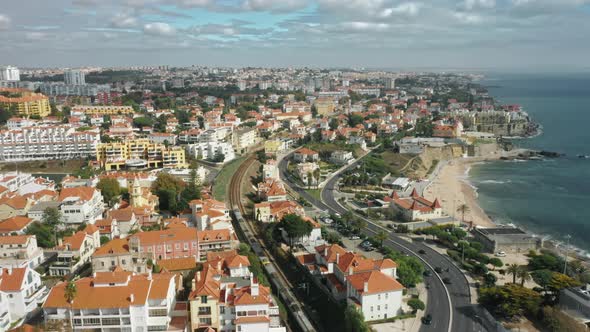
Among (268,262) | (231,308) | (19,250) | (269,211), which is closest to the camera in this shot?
(231,308)

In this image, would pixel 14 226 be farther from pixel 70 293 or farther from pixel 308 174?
pixel 308 174

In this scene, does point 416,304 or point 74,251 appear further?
point 74,251

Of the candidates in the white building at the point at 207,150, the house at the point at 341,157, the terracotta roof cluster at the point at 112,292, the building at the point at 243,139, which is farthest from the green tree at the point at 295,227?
the building at the point at 243,139

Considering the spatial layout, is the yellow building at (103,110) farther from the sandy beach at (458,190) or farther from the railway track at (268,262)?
the sandy beach at (458,190)

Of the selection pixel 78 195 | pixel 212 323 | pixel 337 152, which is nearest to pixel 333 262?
pixel 212 323

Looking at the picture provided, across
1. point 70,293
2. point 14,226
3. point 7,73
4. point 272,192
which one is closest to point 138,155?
point 272,192

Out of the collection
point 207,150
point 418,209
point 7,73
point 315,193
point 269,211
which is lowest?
point 315,193

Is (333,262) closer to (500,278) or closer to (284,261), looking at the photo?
(284,261)
